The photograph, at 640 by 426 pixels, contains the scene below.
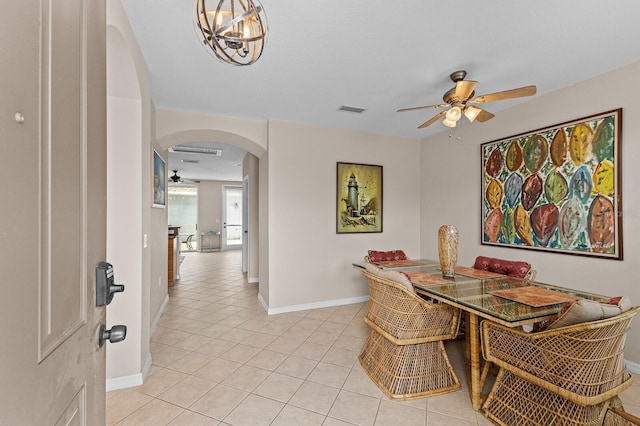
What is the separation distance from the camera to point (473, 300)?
188 centimetres

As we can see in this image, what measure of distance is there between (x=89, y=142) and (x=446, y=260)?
102 inches

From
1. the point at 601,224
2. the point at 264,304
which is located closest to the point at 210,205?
the point at 264,304

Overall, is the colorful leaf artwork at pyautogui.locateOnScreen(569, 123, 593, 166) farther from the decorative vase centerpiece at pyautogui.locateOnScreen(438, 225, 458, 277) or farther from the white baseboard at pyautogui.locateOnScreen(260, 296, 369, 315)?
the white baseboard at pyautogui.locateOnScreen(260, 296, 369, 315)

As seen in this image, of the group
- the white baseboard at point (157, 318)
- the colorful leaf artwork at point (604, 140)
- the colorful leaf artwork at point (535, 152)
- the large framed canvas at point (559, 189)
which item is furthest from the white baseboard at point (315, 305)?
the colorful leaf artwork at point (604, 140)

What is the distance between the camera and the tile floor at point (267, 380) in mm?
1910

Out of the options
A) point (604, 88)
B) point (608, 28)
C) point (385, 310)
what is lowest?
point (385, 310)

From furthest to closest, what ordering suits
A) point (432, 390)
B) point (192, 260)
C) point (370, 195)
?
point (192, 260) < point (370, 195) < point (432, 390)

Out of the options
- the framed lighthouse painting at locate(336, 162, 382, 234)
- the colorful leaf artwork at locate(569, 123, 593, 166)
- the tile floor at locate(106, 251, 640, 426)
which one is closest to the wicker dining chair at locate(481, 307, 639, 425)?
the tile floor at locate(106, 251, 640, 426)

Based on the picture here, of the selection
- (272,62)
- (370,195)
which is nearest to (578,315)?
(272,62)

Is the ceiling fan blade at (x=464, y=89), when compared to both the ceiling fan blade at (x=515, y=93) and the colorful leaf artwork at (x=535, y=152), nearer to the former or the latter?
the ceiling fan blade at (x=515, y=93)

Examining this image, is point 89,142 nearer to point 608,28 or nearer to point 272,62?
point 272,62

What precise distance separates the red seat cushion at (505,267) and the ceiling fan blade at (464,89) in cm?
157

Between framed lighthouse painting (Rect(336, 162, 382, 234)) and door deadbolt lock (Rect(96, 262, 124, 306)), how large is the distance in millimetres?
3424

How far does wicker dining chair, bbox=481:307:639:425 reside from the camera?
143 centimetres
